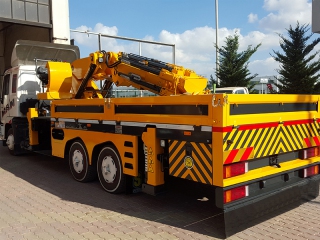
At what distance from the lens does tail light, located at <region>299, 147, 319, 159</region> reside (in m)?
5.26

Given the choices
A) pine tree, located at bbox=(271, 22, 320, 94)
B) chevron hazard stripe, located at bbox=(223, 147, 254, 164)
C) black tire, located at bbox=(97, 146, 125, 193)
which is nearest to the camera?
chevron hazard stripe, located at bbox=(223, 147, 254, 164)

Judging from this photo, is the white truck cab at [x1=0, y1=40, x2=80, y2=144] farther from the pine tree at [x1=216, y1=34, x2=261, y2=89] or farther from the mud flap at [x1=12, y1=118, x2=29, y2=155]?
the pine tree at [x1=216, y1=34, x2=261, y2=89]

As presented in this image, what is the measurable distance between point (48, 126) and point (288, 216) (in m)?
6.28

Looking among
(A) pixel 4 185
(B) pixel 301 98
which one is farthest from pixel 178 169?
(A) pixel 4 185

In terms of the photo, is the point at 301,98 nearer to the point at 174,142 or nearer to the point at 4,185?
the point at 174,142

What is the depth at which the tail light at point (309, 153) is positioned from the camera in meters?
5.26

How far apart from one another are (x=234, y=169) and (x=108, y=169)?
2.63 metres

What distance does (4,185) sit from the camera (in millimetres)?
7008

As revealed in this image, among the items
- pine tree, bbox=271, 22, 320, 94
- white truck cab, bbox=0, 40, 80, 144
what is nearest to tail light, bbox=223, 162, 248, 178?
white truck cab, bbox=0, 40, 80, 144

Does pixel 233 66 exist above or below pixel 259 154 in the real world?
above

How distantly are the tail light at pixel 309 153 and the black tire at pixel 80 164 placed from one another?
3824 mm

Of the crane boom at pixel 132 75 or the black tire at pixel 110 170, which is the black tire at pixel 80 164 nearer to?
the black tire at pixel 110 170

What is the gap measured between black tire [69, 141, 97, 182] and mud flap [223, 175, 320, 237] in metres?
3.30

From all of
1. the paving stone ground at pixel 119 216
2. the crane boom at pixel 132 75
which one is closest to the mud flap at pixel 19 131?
the crane boom at pixel 132 75
